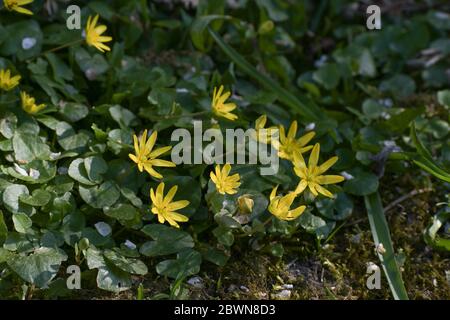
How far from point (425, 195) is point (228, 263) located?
0.82 m

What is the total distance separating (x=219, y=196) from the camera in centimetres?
238

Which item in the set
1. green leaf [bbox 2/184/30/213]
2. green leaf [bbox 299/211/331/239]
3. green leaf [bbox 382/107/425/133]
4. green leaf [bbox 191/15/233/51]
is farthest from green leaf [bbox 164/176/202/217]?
green leaf [bbox 382/107/425/133]

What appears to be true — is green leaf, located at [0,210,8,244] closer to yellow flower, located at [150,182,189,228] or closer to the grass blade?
yellow flower, located at [150,182,189,228]

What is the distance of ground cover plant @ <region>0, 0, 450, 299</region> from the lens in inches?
90.0

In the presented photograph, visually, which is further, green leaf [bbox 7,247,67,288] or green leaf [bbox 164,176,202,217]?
green leaf [bbox 164,176,202,217]

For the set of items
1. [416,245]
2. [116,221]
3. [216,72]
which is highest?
[216,72]

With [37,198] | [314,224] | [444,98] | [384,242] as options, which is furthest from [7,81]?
[444,98]

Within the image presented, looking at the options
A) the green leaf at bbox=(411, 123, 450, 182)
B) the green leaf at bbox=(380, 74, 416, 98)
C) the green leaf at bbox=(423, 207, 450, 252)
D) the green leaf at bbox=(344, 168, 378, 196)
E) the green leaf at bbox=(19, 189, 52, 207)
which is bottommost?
the green leaf at bbox=(423, 207, 450, 252)

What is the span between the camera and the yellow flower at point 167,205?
225 cm

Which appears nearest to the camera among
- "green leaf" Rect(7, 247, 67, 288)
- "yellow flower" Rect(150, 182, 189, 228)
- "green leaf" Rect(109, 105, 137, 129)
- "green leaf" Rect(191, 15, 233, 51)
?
"green leaf" Rect(7, 247, 67, 288)

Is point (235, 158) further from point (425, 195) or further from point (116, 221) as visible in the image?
point (425, 195)
